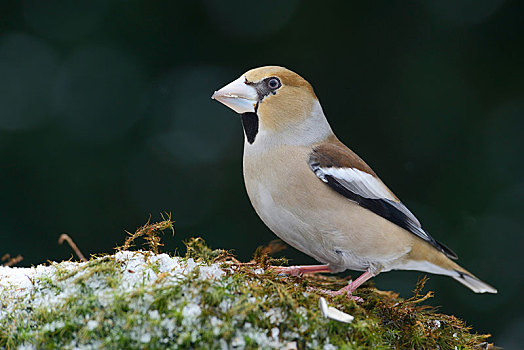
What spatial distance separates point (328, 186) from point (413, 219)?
428 millimetres

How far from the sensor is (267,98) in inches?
84.8

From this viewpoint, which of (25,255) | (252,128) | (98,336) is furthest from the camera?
(25,255)

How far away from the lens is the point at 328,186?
2.01 meters

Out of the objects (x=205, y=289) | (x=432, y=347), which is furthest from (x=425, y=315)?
(x=205, y=289)

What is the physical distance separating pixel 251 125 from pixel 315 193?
1.39 ft

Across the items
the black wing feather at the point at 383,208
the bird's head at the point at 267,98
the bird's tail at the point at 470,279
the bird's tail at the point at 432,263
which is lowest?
the bird's tail at the point at 470,279

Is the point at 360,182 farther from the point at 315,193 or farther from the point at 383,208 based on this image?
the point at 315,193

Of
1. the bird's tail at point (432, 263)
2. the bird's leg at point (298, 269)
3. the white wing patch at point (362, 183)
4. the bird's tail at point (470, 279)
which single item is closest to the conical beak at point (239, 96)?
the white wing patch at point (362, 183)

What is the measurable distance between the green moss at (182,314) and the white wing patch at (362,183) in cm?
50

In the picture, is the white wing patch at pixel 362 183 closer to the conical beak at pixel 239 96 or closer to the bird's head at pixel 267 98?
the bird's head at pixel 267 98

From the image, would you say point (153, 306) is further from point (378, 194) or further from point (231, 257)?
point (378, 194)

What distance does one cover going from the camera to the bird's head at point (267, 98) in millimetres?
2139

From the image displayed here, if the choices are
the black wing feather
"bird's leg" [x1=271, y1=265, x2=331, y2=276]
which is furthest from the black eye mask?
"bird's leg" [x1=271, y1=265, x2=331, y2=276]

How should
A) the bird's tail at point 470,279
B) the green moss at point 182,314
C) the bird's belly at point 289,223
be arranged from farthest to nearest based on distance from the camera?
the bird's tail at point 470,279
the bird's belly at point 289,223
the green moss at point 182,314
